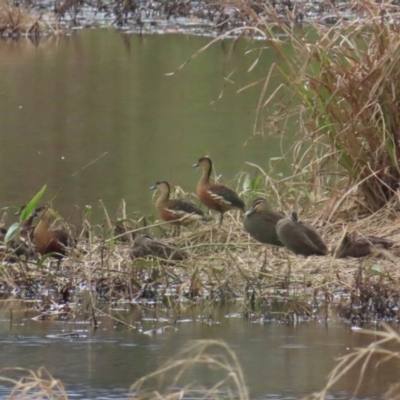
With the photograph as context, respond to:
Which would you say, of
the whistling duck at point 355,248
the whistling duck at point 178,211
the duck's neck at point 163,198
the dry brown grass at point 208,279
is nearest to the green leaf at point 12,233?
the dry brown grass at point 208,279

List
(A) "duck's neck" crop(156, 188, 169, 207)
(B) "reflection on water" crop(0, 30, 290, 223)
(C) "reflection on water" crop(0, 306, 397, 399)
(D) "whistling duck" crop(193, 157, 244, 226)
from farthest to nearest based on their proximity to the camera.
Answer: (B) "reflection on water" crop(0, 30, 290, 223) < (A) "duck's neck" crop(156, 188, 169, 207) < (D) "whistling duck" crop(193, 157, 244, 226) < (C) "reflection on water" crop(0, 306, 397, 399)

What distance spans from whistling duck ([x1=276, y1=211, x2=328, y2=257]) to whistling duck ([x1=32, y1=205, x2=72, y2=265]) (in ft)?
4.19

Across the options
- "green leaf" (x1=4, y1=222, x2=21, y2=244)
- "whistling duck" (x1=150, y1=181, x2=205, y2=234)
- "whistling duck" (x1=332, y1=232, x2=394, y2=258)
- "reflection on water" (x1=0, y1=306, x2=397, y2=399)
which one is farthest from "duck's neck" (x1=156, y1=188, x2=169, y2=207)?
"reflection on water" (x1=0, y1=306, x2=397, y2=399)

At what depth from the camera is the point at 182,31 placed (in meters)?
28.9

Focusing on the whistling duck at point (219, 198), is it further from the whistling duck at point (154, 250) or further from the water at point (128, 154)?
the whistling duck at point (154, 250)

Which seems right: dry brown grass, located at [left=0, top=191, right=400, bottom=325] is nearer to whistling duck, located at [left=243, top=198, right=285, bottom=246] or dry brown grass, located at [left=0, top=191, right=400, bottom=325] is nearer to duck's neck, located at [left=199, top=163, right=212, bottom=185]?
whistling duck, located at [left=243, top=198, right=285, bottom=246]

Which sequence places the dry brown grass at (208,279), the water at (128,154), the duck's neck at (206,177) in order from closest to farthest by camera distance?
the water at (128,154)
the dry brown grass at (208,279)
the duck's neck at (206,177)

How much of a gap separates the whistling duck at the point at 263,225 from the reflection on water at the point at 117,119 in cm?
110

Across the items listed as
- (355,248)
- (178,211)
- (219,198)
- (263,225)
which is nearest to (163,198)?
(178,211)

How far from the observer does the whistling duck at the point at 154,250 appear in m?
7.97

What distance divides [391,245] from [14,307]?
2.34 meters

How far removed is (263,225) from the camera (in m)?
8.20

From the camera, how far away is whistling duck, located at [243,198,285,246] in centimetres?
819

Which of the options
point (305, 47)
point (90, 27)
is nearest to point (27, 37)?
point (90, 27)
